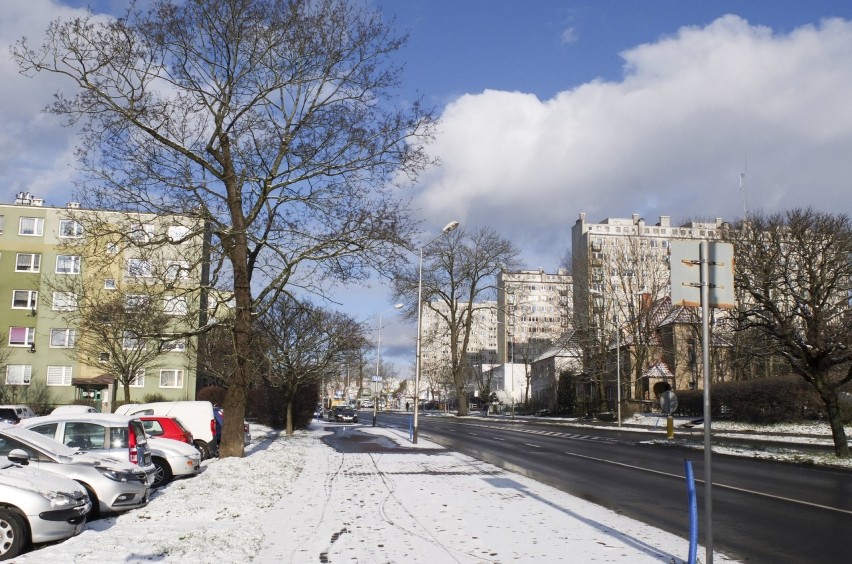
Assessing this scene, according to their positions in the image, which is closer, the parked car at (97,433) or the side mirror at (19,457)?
the side mirror at (19,457)

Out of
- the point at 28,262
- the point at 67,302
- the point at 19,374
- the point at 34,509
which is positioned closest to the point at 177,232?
the point at 34,509

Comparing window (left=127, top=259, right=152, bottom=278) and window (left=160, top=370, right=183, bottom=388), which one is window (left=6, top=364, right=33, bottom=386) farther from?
window (left=127, top=259, right=152, bottom=278)

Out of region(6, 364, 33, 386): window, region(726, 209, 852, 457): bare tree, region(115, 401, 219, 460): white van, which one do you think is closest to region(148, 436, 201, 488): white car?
region(115, 401, 219, 460): white van

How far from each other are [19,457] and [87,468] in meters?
1.41

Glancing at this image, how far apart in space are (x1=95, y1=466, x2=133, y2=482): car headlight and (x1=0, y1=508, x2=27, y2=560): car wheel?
99.5 inches

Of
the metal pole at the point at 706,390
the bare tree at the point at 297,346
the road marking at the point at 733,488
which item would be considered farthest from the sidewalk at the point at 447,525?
the bare tree at the point at 297,346

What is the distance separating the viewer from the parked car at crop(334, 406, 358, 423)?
5600 centimetres

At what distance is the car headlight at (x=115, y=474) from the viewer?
1069 cm

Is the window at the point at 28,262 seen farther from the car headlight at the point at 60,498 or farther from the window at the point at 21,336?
the car headlight at the point at 60,498

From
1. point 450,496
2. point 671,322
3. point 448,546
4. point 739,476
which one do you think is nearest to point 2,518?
point 448,546

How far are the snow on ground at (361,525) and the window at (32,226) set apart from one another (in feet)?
142

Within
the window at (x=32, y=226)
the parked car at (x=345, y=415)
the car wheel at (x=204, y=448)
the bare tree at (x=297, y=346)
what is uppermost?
the window at (x=32, y=226)

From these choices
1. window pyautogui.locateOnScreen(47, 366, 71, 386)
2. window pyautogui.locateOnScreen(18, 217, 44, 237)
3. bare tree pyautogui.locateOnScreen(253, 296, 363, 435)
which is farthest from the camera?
window pyautogui.locateOnScreen(18, 217, 44, 237)

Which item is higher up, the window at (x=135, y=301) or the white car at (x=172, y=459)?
the window at (x=135, y=301)
